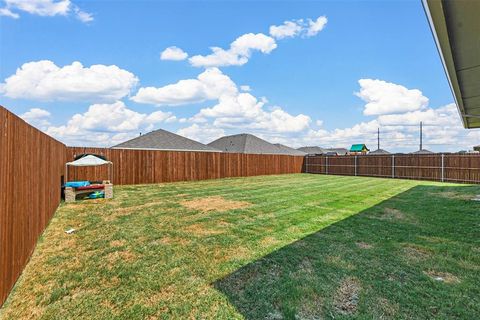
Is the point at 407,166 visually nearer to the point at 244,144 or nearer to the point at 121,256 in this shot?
the point at 244,144

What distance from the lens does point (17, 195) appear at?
9.05 feet

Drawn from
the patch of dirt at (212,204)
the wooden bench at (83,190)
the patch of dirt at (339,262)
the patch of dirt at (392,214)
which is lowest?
the patch of dirt at (212,204)

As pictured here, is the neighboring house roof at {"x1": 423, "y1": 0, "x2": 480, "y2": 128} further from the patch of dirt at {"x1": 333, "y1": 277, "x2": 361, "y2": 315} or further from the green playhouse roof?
the green playhouse roof

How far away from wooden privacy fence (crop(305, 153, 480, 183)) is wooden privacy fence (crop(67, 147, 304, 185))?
5915 millimetres

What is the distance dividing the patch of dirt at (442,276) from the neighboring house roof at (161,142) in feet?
58.1

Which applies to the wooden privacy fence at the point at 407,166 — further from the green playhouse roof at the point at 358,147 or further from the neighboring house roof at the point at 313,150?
the neighboring house roof at the point at 313,150

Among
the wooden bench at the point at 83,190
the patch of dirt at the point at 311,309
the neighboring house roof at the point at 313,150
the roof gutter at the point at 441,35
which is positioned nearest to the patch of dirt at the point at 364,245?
the patch of dirt at the point at 311,309

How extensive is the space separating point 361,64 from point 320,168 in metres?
10.5

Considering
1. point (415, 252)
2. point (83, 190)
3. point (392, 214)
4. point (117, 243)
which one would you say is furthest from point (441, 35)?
point (83, 190)

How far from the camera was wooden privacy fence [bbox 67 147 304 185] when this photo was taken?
10.8 meters

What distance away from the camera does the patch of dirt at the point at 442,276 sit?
8.67 feet

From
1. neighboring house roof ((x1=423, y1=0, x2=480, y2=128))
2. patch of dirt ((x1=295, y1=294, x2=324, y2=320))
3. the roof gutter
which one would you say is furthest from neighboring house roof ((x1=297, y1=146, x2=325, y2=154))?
patch of dirt ((x1=295, y1=294, x2=324, y2=320))

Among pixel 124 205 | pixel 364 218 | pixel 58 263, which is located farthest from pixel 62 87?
pixel 364 218

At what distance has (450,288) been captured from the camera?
8.11 feet
